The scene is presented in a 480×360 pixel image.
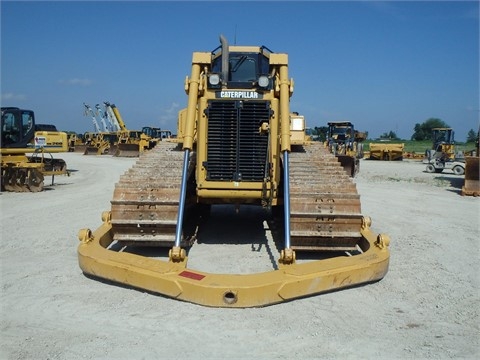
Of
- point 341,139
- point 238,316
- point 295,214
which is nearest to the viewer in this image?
point 238,316

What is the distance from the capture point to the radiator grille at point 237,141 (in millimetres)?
6578

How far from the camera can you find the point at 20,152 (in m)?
16.4

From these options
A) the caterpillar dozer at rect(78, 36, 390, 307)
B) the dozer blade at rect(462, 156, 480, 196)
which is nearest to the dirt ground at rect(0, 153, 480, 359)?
the caterpillar dozer at rect(78, 36, 390, 307)

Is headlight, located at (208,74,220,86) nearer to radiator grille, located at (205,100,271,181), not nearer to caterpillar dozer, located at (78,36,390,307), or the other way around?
caterpillar dozer, located at (78,36,390,307)

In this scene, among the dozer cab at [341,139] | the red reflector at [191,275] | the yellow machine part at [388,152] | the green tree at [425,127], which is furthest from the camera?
the green tree at [425,127]

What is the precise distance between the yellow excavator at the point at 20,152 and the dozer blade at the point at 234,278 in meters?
11.0

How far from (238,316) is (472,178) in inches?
531

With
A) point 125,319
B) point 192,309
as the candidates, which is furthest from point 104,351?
point 192,309

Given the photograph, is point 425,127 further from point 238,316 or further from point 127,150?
point 238,316

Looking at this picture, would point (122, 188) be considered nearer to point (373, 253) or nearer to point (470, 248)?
point (373, 253)

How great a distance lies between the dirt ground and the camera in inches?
157

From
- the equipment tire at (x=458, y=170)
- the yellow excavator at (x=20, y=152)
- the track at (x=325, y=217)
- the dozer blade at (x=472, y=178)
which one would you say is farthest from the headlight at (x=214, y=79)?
the equipment tire at (x=458, y=170)

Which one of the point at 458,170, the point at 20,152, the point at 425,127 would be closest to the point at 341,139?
the point at 458,170

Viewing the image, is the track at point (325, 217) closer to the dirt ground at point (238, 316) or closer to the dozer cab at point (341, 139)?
the dirt ground at point (238, 316)
